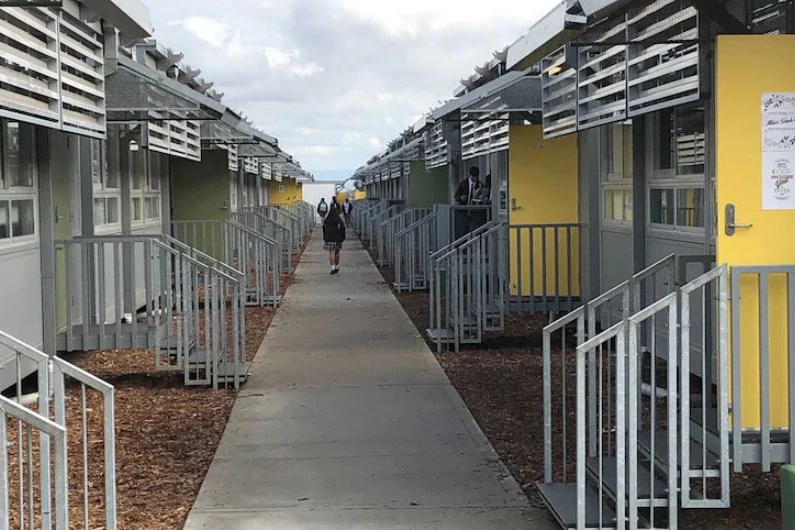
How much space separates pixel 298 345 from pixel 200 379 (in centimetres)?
257

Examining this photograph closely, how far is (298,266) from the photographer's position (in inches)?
973

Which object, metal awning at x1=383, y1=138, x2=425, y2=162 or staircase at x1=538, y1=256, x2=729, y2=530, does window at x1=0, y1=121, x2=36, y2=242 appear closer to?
staircase at x1=538, y1=256, x2=729, y2=530

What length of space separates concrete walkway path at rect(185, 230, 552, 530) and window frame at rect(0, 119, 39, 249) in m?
2.20

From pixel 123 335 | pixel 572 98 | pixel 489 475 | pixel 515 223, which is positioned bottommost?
pixel 489 475

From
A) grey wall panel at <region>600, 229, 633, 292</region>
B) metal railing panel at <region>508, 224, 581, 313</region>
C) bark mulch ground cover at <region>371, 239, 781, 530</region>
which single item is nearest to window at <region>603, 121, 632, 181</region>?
grey wall panel at <region>600, 229, 633, 292</region>

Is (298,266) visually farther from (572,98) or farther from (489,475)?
(489,475)

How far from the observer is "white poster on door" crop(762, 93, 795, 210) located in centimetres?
496

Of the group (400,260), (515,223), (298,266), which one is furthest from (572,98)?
(298,266)

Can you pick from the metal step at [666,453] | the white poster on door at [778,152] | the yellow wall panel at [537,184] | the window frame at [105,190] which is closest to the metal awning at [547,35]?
the white poster on door at [778,152]

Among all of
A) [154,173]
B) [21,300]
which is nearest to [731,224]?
[21,300]

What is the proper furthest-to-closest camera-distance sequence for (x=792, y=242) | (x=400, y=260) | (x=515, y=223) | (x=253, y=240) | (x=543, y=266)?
(x=400, y=260) → (x=253, y=240) → (x=515, y=223) → (x=543, y=266) → (x=792, y=242)

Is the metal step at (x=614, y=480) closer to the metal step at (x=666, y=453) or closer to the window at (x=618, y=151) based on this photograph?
the metal step at (x=666, y=453)

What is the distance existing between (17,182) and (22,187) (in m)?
0.09

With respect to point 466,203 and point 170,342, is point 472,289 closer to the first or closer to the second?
point 170,342
